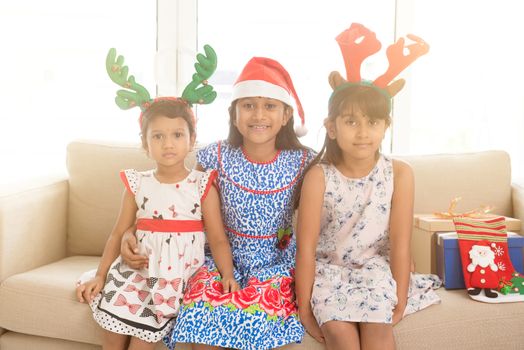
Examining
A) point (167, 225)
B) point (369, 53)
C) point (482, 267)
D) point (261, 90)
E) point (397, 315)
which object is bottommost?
point (397, 315)

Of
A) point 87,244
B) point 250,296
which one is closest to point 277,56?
point 87,244

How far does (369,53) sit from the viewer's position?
5.91 ft

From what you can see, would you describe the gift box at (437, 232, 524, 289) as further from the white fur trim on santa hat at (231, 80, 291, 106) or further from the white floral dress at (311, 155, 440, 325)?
the white fur trim on santa hat at (231, 80, 291, 106)

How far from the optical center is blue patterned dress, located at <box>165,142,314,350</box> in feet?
5.38

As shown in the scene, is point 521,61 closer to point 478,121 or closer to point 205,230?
point 478,121

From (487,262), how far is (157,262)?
1.02 metres

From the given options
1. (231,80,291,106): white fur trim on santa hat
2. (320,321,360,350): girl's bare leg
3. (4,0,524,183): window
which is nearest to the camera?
(320,321,360,350): girl's bare leg

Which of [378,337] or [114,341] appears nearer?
[378,337]

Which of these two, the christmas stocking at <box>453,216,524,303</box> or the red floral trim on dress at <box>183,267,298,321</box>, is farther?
the christmas stocking at <box>453,216,524,303</box>

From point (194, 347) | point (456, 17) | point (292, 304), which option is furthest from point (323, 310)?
point (456, 17)

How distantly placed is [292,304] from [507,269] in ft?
2.26

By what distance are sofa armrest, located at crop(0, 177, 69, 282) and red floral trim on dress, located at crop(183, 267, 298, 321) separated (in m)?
0.64

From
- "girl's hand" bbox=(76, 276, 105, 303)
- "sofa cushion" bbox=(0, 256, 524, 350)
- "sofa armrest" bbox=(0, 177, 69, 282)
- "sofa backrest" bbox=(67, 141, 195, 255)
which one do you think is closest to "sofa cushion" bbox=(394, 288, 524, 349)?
"sofa cushion" bbox=(0, 256, 524, 350)

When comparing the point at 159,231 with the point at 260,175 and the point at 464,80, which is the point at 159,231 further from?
the point at 464,80
